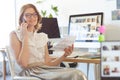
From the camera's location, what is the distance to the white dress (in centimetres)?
158

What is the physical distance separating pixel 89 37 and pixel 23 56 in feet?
3.18

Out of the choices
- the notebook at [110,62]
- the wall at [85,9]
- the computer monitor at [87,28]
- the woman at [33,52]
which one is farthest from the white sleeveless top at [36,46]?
the wall at [85,9]

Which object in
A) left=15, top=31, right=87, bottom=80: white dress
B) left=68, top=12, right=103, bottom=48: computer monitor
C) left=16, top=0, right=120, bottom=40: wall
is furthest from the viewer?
left=16, top=0, right=120, bottom=40: wall

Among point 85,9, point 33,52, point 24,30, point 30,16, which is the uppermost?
point 85,9

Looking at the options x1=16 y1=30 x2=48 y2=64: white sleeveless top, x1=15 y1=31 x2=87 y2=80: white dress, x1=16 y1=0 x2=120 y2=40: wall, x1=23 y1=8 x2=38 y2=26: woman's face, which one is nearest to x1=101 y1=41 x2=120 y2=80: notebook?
x1=15 y1=31 x2=87 y2=80: white dress

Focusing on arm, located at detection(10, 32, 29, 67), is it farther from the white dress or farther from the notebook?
the notebook

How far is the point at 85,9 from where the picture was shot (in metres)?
2.75

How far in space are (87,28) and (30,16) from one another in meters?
0.81

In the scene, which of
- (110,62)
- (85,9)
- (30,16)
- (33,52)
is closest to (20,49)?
(33,52)

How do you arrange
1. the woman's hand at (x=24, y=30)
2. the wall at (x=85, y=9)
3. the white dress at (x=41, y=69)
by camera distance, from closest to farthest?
the white dress at (x=41, y=69), the woman's hand at (x=24, y=30), the wall at (x=85, y=9)

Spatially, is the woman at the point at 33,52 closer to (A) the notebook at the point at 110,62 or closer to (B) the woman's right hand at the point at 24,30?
(B) the woman's right hand at the point at 24,30

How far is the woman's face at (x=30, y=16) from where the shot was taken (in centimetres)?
183

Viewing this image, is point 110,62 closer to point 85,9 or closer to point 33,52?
point 33,52

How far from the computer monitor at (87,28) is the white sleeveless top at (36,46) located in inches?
25.8
